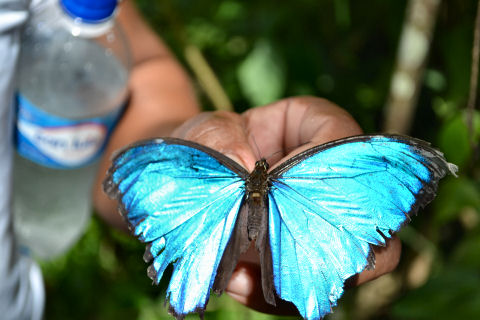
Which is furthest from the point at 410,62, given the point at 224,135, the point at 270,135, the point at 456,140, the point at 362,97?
the point at 224,135

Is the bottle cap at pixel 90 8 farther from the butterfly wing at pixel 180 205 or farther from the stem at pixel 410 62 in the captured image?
the stem at pixel 410 62

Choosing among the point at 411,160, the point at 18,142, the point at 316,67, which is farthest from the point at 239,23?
the point at 411,160

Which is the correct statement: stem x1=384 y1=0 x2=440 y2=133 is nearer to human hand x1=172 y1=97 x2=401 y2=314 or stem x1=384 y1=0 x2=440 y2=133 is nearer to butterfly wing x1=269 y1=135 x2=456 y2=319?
human hand x1=172 y1=97 x2=401 y2=314

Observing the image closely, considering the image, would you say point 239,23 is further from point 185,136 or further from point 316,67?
point 185,136

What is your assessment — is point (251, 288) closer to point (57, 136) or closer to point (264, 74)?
point (57, 136)

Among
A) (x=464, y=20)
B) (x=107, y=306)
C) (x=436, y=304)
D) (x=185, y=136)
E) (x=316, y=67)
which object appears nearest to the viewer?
(x=185, y=136)

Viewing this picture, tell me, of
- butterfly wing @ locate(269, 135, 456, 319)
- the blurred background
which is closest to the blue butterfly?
butterfly wing @ locate(269, 135, 456, 319)
